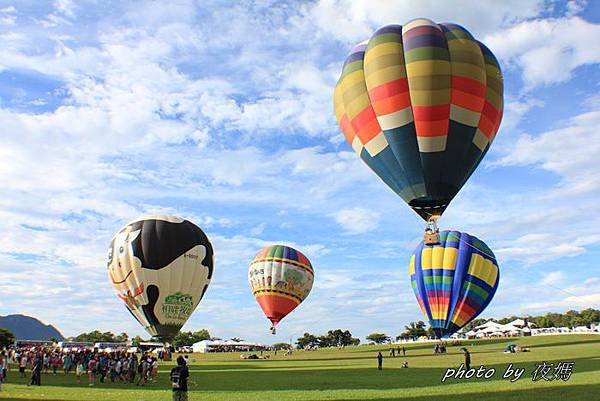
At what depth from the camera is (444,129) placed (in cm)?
2334

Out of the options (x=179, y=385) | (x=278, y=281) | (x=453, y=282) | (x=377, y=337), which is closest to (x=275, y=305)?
(x=278, y=281)

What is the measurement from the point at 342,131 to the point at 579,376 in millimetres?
14343

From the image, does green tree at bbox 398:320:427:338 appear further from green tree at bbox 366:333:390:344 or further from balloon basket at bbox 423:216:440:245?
balloon basket at bbox 423:216:440:245

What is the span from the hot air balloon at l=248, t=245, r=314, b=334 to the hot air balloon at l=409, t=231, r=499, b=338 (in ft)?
38.2

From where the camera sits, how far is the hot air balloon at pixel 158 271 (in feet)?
115

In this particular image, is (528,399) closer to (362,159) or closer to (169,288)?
(362,159)

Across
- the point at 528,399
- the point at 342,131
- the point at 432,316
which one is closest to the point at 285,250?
the point at 432,316

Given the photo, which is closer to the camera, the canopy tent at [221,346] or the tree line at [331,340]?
the canopy tent at [221,346]

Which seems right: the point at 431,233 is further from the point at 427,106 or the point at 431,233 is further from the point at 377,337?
the point at 377,337

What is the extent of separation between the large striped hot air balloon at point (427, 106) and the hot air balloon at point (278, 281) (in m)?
28.4

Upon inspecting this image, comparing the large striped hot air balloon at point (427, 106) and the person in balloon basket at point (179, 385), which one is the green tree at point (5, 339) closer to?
the large striped hot air balloon at point (427, 106)

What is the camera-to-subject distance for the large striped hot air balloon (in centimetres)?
2328

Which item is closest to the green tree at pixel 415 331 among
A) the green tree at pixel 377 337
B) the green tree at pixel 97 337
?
the green tree at pixel 377 337

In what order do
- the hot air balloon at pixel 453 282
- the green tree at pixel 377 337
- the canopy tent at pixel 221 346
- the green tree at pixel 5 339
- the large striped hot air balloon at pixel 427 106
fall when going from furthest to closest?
the green tree at pixel 377 337 < the canopy tent at pixel 221 346 < the green tree at pixel 5 339 < the hot air balloon at pixel 453 282 < the large striped hot air balloon at pixel 427 106
